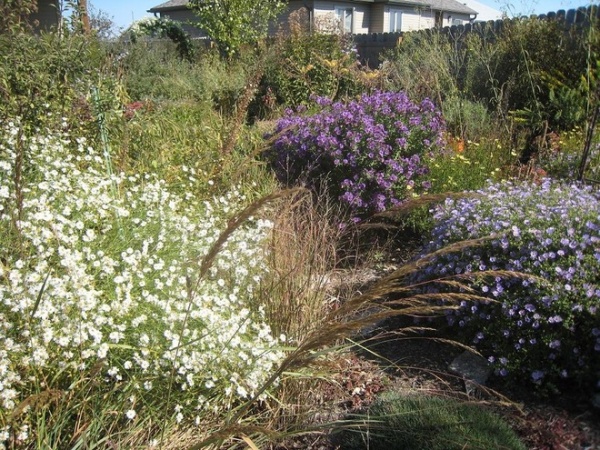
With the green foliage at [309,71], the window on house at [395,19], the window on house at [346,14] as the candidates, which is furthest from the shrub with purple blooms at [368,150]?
the window on house at [395,19]

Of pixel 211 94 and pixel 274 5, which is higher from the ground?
pixel 274 5

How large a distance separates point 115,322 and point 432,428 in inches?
56.9

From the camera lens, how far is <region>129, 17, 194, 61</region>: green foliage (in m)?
21.3

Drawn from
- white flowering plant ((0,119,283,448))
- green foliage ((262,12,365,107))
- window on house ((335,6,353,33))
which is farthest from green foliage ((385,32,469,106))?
window on house ((335,6,353,33))

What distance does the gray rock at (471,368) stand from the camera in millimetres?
3080

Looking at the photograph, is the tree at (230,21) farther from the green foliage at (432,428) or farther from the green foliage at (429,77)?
the green foliage at (432,428)

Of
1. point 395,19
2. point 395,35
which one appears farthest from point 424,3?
point 395,35

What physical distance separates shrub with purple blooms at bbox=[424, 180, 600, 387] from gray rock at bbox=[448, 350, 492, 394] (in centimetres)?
9

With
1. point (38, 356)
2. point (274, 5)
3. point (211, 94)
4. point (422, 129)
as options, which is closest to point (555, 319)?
point (38, 356)

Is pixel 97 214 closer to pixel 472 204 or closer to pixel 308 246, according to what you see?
pixel 308 246

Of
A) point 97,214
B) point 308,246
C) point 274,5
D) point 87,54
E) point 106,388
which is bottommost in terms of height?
point 106,388

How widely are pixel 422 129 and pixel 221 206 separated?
81.2 inches

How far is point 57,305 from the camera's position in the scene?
2.25m

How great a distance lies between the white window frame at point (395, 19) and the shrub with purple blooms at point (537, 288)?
30.4 meters
